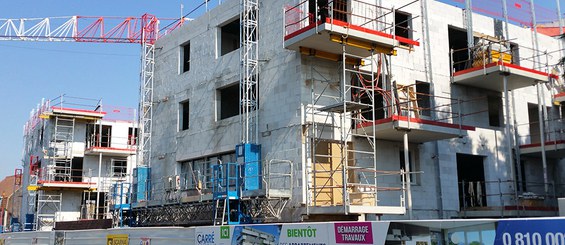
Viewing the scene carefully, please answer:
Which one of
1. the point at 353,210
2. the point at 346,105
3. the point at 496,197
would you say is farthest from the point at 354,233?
the point at 496,197

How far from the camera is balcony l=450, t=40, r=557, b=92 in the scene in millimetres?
19922

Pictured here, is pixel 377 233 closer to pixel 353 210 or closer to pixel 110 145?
pixel 353 210

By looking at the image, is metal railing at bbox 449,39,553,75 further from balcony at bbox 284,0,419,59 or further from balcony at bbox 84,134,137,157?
balcony at bbox 84,134,137,157

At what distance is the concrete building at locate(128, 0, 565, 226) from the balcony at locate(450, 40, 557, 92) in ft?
0.21

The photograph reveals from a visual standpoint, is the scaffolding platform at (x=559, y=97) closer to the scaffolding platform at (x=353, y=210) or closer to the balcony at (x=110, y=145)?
the scaffolding platform at (x=353, y=210)

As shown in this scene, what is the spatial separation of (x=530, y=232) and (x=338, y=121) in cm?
1143

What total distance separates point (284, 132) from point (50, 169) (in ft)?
81.5

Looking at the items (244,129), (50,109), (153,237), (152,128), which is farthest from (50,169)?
(153,237)

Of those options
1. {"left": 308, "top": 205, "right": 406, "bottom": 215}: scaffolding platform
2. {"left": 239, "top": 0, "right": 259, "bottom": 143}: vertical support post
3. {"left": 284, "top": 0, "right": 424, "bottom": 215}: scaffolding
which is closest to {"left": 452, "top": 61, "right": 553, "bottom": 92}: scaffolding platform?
{"left": 284, "top": 0, "right": 424, "bottom": 215}: scaffolding

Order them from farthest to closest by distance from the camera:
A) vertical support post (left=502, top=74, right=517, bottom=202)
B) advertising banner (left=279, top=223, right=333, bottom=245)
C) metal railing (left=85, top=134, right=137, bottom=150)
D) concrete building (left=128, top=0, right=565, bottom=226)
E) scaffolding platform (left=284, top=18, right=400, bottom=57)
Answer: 1. metal railing (left=85, top=134, right=137, bottom=150)
2. vertical support post (left=502, top=74, right=517, bottom=202)
3. concrete building (left=128, top=0, right=565, bottom=226)
4. scaffolding platform (left=284, top=18, right=400, bottom=57)
5. advertising banner (left=279, top=223, right=333, bottom=245)

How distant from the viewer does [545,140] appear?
24.1 meters

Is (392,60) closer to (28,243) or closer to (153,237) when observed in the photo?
(153,237)

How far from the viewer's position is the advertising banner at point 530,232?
649cm

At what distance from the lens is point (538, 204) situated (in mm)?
21234
